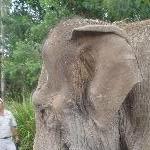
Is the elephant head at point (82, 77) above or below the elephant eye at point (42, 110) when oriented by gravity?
above

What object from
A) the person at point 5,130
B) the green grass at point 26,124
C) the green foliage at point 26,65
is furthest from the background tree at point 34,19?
the person at point 5,130

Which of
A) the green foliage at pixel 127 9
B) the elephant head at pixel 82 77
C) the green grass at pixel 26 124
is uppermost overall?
the green foliage at pixel 127 9

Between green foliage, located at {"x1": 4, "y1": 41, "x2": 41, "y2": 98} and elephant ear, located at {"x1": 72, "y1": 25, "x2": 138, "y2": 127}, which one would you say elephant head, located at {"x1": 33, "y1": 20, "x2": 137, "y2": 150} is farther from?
green foliage, located at {"x1": 4, "y1": 41, "x2": 41, "y2": 98}

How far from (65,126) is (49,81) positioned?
34 centimetres

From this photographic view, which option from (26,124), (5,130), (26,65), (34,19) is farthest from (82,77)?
(34,19)

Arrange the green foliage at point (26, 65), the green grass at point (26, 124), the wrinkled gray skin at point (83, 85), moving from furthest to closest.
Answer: the green foliage at point (26, 65), the green grass at point (26, 124), the wrinkled gray skin at point (83, 85)

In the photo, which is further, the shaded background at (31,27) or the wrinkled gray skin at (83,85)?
the shaded background at (31,27)

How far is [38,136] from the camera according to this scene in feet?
14.8

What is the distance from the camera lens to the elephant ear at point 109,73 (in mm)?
4461

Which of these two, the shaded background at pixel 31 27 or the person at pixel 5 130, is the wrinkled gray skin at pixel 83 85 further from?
the person at pixel 5 130

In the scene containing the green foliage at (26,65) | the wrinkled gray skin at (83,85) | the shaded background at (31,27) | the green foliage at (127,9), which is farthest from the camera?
the green foliage at (26,65)

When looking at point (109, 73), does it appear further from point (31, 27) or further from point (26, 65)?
point (31, 27)

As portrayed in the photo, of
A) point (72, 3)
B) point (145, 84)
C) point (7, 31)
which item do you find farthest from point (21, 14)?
point (145, 84)

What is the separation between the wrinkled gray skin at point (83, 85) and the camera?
4.45 meters
